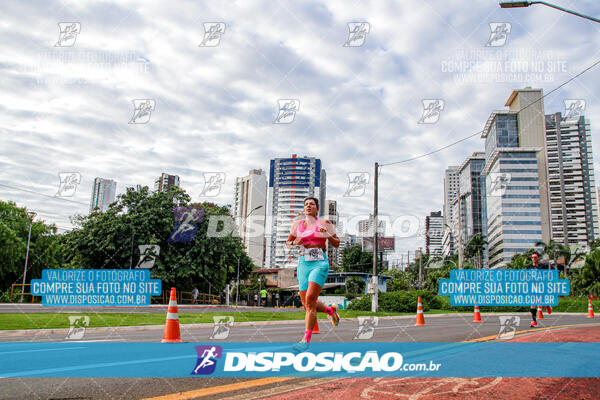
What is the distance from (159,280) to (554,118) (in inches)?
8096

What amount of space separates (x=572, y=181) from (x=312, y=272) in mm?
212588

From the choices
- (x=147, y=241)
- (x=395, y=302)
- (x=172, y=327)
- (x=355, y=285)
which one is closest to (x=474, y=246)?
(x=355, y=285)

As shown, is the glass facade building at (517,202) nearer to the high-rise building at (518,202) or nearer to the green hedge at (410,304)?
the high-rise building at (518,202)

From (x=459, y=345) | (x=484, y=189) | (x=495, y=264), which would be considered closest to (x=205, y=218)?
(x=459, y=345)

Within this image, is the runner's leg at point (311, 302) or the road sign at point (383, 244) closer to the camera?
the runner's leg at point (311, 302)

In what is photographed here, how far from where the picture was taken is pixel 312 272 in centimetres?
472

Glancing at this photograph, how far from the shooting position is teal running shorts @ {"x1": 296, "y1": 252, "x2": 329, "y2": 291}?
15.4 ft

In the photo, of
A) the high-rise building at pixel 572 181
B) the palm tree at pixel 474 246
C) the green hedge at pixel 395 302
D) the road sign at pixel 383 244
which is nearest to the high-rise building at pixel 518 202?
the palm tree at pixel 474 246

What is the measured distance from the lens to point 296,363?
412 centimetres

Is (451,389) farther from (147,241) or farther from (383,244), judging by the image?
(383,244)

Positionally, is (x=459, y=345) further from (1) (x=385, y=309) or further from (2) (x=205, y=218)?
(2) (x=205, y=218)

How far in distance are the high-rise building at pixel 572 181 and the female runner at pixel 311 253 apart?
19828 centimetres

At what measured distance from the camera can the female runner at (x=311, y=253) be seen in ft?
15.4

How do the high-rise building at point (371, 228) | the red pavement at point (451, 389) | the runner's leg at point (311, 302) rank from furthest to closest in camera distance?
the high-rise building at point (371, 228) < the runner's leg at point (311, 302) < the red pavement at point (451, 389)
